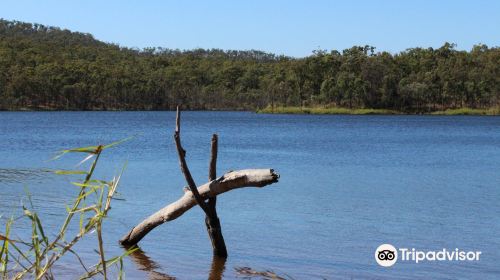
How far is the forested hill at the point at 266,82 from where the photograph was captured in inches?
5143

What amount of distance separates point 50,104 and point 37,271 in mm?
149844

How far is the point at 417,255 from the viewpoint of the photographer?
41.3 feet

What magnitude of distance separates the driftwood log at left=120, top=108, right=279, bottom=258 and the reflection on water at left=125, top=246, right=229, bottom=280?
0.22 m

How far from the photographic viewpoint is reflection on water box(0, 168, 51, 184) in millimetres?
22892

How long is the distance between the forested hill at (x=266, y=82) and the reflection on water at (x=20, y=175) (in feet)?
342

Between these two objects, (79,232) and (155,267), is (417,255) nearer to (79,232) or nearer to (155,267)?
(155,267)

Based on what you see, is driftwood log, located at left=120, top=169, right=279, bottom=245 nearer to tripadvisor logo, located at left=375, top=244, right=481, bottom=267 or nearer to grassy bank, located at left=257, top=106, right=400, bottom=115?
tripadvisor logo, located at left=375, top=244, right=481, bottom=267

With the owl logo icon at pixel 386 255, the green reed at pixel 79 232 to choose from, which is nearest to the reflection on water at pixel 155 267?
the owl logo icon at pixel 386 255

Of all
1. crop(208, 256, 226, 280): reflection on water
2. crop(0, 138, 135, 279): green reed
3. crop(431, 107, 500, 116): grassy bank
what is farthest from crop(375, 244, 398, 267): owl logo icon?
crop(431, 107, 500, 116): grassy bank

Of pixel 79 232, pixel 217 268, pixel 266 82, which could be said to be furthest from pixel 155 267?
pixel 266 82

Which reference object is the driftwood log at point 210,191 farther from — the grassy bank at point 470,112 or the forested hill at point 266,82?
the grassy bank at point 470,112

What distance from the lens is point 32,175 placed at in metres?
24.8

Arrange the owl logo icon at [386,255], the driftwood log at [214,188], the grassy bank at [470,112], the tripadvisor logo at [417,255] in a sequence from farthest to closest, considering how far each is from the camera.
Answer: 1. the grassy bank at [470,112]
2. the tripadvisor logo at [417,255]
3. the owl logo icon at [386,255]
4. the driftwood log at [214,188]

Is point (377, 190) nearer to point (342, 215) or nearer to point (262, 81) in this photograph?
point (342, 215)
